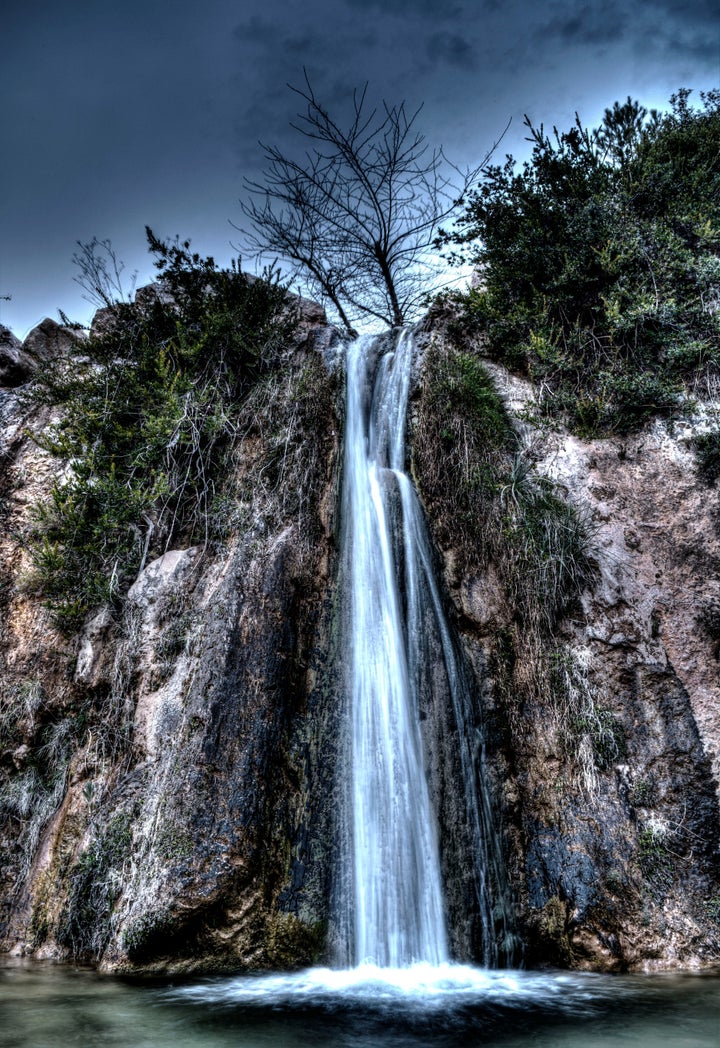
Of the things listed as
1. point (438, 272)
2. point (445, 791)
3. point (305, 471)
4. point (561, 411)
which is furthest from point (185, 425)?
point (438, 272)

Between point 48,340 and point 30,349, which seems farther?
point 48,340

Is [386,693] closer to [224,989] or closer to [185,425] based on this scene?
[224,989]

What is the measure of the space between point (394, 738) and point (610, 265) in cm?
662

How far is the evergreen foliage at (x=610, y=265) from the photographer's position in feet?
25.3

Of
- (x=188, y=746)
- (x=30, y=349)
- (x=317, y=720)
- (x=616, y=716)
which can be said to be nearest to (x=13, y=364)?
(x=30, y=349)

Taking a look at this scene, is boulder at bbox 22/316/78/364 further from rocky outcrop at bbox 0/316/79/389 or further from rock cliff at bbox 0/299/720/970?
rock cliff at bbox 0/299/720/970

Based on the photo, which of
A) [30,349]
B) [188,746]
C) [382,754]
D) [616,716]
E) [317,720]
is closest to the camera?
[188,746]

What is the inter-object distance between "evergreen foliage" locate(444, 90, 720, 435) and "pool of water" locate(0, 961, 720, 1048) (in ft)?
18.8

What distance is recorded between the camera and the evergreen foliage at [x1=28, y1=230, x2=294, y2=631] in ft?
24.7

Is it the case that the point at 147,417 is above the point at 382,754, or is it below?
above

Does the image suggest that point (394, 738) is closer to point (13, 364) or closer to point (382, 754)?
point (382, 754)

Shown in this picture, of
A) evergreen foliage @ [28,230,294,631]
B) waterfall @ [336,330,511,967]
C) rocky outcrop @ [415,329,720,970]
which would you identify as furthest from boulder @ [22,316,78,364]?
rocky outcrop @ [415,329,720,970]

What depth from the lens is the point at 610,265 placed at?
807 cm

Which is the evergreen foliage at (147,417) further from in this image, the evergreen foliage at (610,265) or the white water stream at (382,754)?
the evergreen foliage at (610,265)
